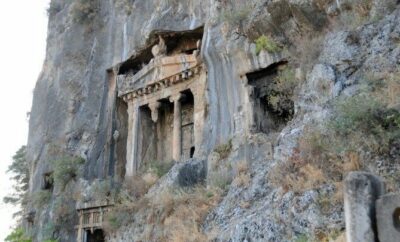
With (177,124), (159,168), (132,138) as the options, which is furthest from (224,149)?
(132,138)

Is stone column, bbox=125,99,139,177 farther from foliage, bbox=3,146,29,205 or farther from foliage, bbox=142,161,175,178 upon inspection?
foliage, bbox=3,146,29,205

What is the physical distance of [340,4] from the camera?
38.8 feet

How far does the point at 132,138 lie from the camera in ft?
64.8

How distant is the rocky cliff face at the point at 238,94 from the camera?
815 centimetres

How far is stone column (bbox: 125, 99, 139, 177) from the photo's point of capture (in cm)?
1942

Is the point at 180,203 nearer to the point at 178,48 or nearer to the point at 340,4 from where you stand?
the point at 340,4

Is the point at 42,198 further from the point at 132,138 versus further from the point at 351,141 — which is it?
the point at 351,141

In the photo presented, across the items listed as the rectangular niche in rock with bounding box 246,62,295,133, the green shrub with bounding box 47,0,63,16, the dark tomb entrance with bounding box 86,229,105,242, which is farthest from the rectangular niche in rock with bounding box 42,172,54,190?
the rectangular niche in rock with bounding box 246,62,295,133

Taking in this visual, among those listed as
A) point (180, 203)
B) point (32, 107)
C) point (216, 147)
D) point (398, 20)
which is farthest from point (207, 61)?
point (32, 107)

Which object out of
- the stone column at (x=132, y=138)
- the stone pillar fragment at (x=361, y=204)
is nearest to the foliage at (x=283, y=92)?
the stone column at (x=132, y=138)

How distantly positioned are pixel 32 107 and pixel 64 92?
315 cm

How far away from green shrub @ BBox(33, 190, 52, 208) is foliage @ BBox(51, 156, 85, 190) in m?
1.03

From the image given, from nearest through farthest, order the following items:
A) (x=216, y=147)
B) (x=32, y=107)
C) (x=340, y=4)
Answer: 1. (x=340, y=4)
2. (x=216, y=147)
3. (x=32, y=107)

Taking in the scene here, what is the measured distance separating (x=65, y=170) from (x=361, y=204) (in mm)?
16432
